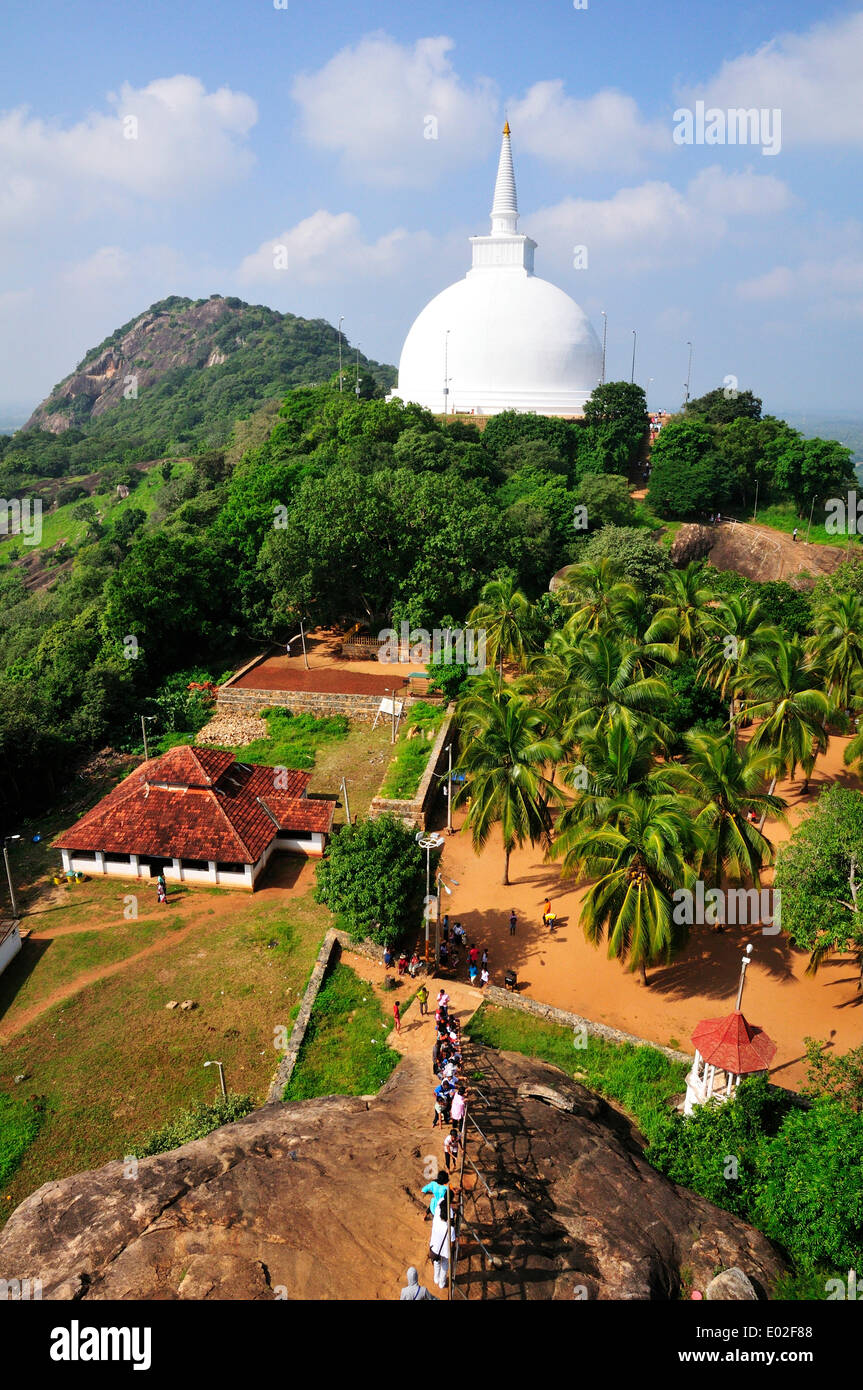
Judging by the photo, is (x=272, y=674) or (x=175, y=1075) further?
(x=272, y=674)

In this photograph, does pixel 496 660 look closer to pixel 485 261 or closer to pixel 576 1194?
pixel 576 1194

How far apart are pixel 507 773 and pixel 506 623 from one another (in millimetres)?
12373

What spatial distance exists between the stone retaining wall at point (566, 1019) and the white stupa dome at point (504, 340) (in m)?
58.6

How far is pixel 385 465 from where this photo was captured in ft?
166

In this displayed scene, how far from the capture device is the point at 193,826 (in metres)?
25.8

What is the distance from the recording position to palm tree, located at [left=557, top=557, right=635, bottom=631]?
3444 cm

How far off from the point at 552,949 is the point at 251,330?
594ft

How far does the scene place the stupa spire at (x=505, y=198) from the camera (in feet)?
248

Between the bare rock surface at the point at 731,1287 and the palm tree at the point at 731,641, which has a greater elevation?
the palm tree at the point at 731,641

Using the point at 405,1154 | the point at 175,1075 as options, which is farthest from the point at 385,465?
the point at 405,1154

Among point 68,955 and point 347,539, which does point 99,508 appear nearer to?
point 347,539

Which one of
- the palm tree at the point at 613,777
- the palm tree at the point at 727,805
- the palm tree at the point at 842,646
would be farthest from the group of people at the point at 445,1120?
the palm tree at the point at 842,646

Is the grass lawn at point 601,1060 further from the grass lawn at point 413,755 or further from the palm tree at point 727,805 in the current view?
the grass lawn at point 413,755

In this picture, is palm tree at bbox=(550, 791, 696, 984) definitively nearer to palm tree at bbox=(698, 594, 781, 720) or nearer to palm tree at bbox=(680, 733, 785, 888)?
palm tree at bbox=(680, 733, 785, 888)
